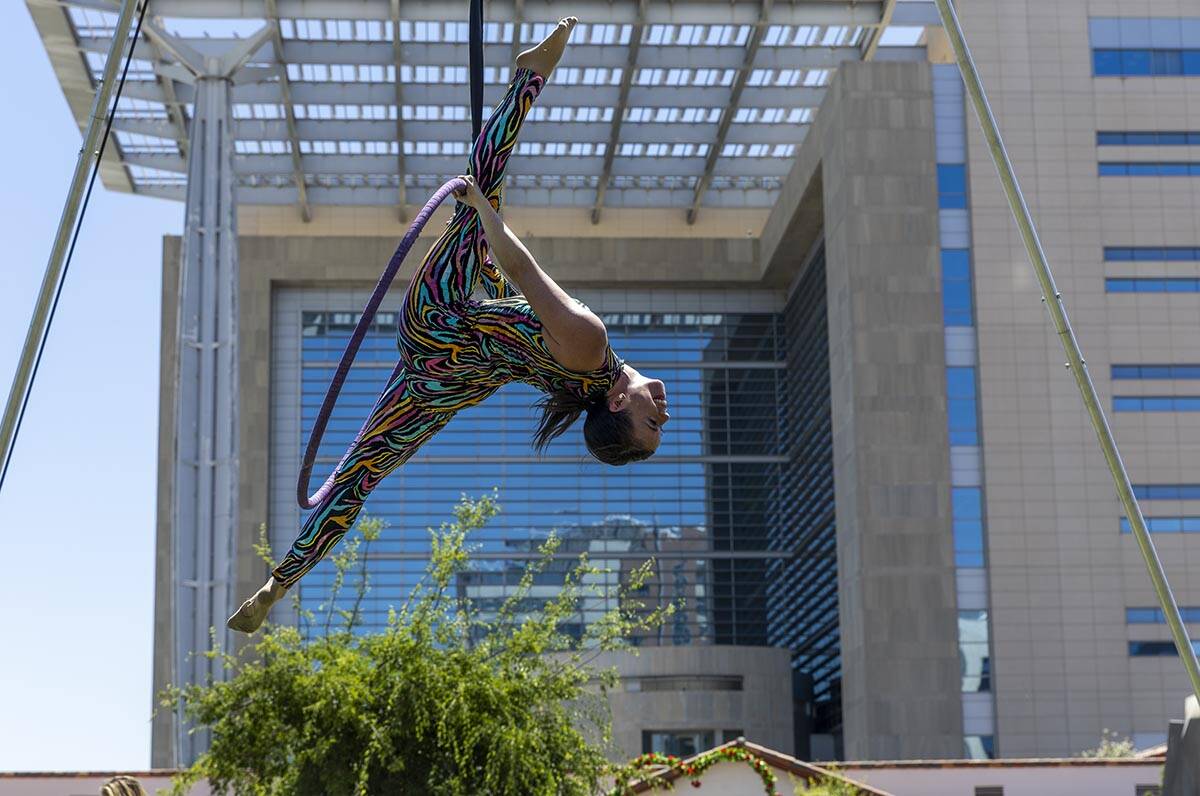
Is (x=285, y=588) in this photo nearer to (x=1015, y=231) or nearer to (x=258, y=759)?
(x=258, y=759)

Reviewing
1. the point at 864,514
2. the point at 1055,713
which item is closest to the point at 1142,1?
the point at 864,514

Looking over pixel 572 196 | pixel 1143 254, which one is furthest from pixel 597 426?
pixel 572 196

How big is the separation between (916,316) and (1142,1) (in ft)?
30.9

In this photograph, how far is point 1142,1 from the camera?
143 feet

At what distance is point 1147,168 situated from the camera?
142ft

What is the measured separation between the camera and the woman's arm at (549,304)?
5.92 meters

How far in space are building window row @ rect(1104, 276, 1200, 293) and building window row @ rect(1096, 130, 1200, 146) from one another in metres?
3.25

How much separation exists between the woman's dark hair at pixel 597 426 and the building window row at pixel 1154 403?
37306 mm

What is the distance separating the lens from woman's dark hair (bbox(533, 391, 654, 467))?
20.7 feet

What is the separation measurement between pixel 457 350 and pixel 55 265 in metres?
4.87

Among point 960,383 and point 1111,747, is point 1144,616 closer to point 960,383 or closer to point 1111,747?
point 1111,747

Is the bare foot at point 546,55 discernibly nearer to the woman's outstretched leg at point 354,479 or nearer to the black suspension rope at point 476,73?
the black suspension rope at point 476,73

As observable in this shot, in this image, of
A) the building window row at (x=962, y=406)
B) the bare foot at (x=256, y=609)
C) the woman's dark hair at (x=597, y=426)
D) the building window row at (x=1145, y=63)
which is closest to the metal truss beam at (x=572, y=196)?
the building window row at (x=1145, y=63)

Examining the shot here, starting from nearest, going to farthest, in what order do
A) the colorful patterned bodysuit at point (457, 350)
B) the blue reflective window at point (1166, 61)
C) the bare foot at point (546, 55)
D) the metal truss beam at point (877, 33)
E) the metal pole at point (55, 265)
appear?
1. the colorful patterned bodysuit at point (457, 350)
2. the bare foot at point (546, 55)
3. the metal pole at point (55, 265)
4. the metal truss beam at point (877, 33)
5. the blue reflective window at point (1166, 61)
